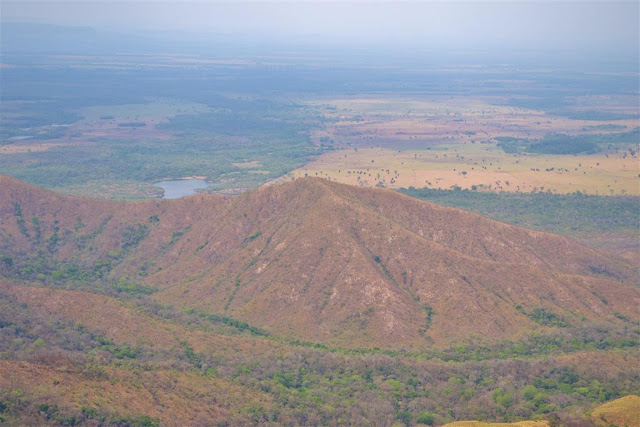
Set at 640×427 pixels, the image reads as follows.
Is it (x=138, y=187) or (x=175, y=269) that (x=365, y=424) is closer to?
(x=175, y=269)

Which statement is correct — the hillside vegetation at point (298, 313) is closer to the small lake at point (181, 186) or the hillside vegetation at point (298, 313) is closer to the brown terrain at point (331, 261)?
the brown terrain at point (331, 261)

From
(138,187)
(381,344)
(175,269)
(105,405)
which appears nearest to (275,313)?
(381,344)

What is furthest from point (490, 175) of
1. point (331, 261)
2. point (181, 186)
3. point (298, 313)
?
point (298, 313)

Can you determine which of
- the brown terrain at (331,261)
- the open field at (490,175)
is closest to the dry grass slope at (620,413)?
the brown terrain at (331,261)

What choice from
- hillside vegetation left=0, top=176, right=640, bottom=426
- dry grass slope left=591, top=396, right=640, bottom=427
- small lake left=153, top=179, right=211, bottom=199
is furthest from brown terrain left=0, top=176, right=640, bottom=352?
small lake left=153, top=179, right=211, bottom=199

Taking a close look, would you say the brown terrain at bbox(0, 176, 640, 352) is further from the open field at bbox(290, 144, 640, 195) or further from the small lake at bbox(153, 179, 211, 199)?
the open field at bbox(290, 144, 640, 195)
